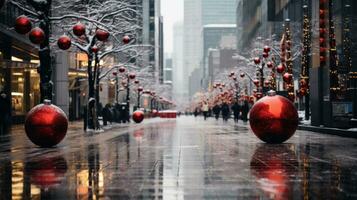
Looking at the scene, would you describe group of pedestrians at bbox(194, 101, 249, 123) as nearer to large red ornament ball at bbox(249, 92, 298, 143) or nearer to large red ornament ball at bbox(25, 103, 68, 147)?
large red ornament ball at bbox(249, 92, 298, 143)

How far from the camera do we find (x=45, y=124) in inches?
Result: 697

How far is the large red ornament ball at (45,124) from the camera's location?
17.6m

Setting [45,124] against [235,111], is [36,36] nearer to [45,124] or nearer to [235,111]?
[45,124]

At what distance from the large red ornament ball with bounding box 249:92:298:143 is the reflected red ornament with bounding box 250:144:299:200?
120 cm

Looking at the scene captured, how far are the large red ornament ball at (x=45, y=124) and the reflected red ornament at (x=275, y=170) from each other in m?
6.31

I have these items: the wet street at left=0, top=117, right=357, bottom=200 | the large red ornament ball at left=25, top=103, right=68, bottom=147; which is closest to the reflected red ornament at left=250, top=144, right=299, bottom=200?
the wet street at left=0, top=117, right=357, bottom=200

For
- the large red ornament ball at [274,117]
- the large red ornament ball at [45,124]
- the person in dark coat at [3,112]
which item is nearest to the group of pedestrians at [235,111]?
the person in dark coat at [3,112]

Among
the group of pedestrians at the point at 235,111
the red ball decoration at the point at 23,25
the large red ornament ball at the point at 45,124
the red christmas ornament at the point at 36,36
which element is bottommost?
the group of pedestrians at the point at 235,111

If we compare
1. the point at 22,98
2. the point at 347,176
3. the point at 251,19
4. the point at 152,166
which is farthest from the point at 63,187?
the point at 251,19

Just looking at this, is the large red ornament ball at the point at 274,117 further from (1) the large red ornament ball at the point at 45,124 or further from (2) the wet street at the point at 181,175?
(1) the large red ornament ball at the point at 45,124

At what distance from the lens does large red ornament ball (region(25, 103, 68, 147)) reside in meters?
17.6

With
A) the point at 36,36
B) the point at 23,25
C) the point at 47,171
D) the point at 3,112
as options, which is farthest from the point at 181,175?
the point at 3,112

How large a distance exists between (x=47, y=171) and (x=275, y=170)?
188 inches

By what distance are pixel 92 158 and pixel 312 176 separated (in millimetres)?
6445
